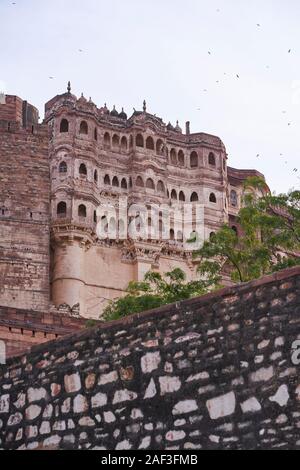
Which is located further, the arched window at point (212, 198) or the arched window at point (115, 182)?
the arched window at point (212, 198)

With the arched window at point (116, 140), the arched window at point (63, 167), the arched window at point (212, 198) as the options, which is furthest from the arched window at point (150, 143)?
the arched window at point (63, 167)

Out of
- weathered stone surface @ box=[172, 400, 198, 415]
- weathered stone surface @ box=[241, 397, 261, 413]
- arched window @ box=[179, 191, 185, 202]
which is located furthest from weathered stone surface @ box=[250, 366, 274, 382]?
arched window @ box=[179, 191, 185, 202]

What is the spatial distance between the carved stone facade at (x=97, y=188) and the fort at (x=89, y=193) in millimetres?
51


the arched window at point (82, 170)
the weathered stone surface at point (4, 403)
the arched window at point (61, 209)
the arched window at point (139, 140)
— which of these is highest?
the arched window at point (139, 140)

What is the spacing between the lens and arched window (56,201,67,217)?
45.3m

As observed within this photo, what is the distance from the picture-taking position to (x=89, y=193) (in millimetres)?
46156

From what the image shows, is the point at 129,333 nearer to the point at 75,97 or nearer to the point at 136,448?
the point at 136,448

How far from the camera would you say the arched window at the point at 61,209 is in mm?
45312

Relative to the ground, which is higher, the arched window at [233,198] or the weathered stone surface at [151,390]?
the arched window at [233,198]

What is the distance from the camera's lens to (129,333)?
6.92m

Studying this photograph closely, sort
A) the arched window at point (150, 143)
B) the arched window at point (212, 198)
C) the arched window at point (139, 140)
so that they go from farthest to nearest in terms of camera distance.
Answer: the arched window at point (212, 198)
the arched window at point (150, 143)
the arched window at point (139, 140)

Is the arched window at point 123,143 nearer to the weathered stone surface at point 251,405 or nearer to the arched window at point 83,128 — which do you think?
the arched window at point 83,128

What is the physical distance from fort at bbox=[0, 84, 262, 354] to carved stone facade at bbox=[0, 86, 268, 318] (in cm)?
5

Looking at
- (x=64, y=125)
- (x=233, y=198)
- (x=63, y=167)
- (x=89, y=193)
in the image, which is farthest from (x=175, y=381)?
(x=233, y=198)
